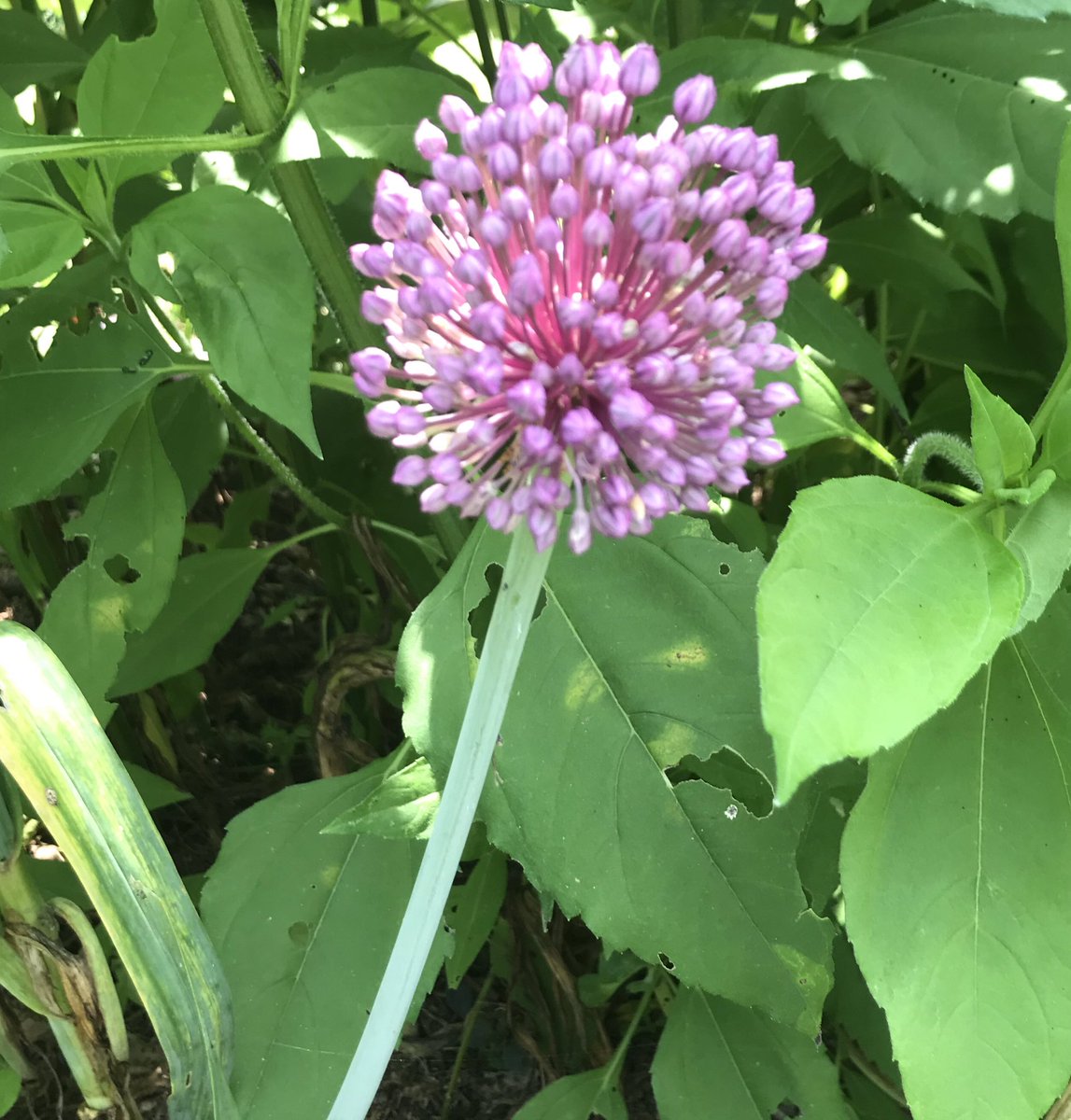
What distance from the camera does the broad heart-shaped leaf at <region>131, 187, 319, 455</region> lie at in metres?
0.81

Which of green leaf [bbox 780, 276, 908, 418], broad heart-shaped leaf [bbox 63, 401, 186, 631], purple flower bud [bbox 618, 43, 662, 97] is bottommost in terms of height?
broad heart-shaped leaf [bbox 63, 401, 186, 631]

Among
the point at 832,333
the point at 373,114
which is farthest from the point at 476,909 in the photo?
the point at 373,114

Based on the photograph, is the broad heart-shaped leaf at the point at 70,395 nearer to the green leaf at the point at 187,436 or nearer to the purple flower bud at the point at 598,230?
the green leaf at the point at 187,436

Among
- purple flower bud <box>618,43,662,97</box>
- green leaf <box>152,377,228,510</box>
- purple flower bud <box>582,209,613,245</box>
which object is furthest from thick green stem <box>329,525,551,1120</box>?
green leaf <box>152,377,228,510</box>

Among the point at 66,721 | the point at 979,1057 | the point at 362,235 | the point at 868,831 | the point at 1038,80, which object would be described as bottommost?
the point at 979,1057

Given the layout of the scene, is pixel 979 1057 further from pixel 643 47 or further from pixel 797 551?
pixel 643 47

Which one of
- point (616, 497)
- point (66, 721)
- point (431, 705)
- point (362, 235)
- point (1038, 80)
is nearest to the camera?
point (616, 497)

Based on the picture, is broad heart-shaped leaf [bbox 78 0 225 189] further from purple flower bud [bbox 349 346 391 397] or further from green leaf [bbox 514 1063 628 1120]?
green leaf [bbox 514 1063 628 1120]

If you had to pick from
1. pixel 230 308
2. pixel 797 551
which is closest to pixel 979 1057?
pixel 797 551

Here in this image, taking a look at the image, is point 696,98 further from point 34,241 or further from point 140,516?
point 140,516

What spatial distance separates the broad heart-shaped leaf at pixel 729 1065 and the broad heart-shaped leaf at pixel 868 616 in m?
0.69

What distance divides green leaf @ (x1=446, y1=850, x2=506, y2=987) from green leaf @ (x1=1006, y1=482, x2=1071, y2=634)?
2.45 feet

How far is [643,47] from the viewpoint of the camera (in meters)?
0.66

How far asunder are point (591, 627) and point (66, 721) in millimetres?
397
